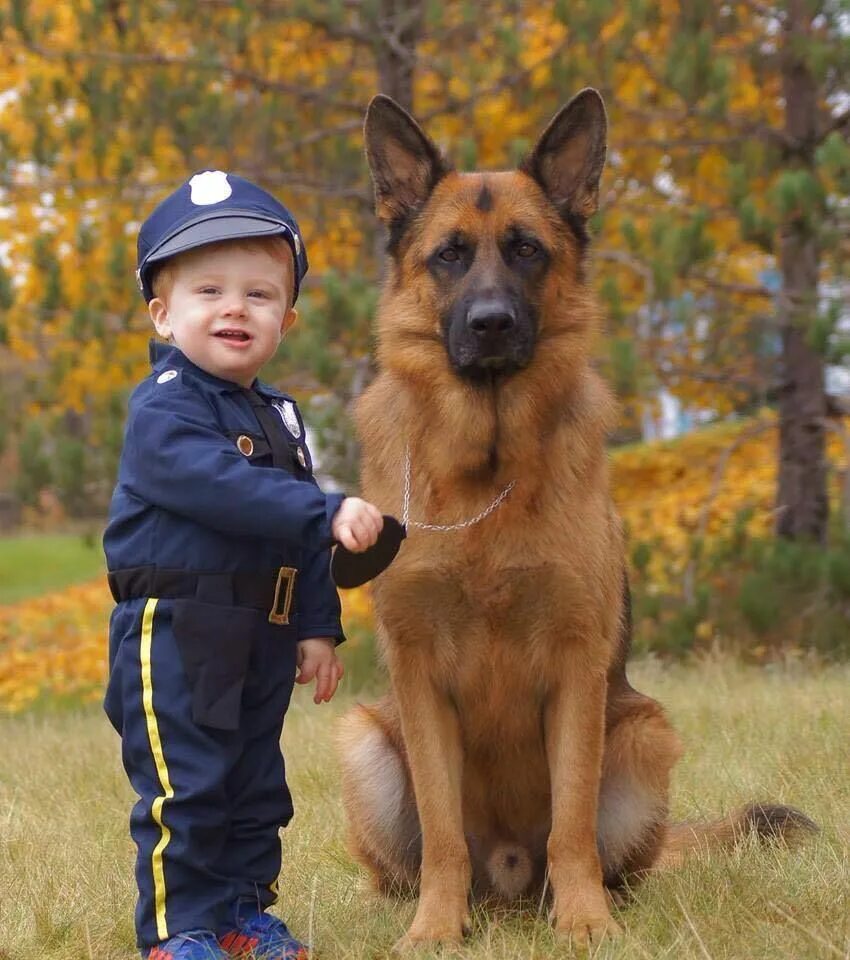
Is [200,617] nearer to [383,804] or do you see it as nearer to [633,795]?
[383,804]

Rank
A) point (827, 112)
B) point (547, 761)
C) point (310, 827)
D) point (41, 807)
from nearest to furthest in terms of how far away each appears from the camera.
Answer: point (547, 761) → point (310, 827) → point (41, 807) → point (827, 112)

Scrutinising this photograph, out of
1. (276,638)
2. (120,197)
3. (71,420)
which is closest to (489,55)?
(120,197)

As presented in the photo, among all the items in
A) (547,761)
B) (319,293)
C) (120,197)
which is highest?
(120,197)

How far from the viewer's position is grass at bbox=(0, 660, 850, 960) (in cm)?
295

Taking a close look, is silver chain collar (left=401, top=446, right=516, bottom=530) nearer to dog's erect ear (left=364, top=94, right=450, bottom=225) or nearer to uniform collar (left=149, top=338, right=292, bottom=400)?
uniform collar (left=149, top=338, right=292, bottom=400)

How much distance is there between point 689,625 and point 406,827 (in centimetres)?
477

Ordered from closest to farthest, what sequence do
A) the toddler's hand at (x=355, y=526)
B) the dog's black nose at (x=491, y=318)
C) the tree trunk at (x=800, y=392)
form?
the toddler's hand at (x=355, y=526) < the dog's black nose at (x=491, y=318) < the tree trunk at (x=800, y=392)

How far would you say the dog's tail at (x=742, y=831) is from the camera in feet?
11.7

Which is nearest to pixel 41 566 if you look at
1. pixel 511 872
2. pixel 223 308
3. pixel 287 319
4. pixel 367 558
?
pixel 511 872

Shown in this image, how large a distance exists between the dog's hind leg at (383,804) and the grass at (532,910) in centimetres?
10

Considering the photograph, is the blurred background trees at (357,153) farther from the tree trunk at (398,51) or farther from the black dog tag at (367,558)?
the black dog tag at (367,558)

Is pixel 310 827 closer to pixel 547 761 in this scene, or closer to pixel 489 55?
pixel 547 761

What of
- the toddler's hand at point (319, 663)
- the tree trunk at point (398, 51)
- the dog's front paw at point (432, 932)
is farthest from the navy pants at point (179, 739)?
the tree trunk at point (398, 51)

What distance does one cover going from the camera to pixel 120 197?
30.1 ft
